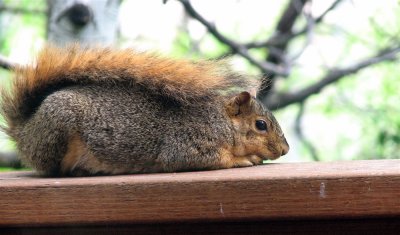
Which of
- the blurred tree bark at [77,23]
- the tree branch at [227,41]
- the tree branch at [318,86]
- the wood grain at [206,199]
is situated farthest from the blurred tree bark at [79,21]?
the wood grain at [206,199]

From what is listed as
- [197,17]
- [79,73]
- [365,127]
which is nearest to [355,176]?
[79,73]

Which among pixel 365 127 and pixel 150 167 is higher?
pixel 365 127

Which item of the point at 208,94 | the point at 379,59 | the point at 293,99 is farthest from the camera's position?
the point at 293,99

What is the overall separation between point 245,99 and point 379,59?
180 cm

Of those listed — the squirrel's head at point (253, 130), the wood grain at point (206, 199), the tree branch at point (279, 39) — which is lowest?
the wood grain at point (206, 199)

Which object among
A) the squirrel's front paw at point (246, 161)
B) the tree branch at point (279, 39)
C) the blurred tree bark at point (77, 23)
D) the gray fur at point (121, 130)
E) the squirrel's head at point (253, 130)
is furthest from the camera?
the tree branch at point (279, 39)

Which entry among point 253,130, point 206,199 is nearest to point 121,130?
point 253,130

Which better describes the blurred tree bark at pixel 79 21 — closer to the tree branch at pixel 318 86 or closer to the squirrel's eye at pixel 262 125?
Answer: the squirrel's eye at pixel 262 125

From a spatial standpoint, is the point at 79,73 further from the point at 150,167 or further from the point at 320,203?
the point at 320,203

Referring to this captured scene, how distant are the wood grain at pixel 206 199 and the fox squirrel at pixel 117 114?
0.62 meters

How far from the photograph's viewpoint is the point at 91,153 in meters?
2.12

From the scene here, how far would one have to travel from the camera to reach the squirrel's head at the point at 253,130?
2420 millimetres

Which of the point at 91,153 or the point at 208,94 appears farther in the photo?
the point at 208,94

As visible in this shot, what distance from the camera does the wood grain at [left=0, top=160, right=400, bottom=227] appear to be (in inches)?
54.2
